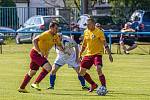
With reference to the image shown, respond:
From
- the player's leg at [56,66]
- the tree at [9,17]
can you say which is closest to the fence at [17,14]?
the tree at [9,17]

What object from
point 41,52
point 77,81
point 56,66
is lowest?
point 77,81

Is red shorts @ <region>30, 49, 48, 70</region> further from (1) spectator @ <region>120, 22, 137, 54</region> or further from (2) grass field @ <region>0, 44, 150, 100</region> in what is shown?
(1) spectator @ <region>120, 22, 137, 54</region>

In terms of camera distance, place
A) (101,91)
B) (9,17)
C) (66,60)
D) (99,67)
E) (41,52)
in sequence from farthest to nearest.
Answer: (9,17)
(66,60)
(41,52)
(99,67)
(101,91)

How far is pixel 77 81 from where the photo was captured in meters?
17.0

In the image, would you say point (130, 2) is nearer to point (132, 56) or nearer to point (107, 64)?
point (132, 56)

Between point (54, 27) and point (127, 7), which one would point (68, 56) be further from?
point (127, 7)

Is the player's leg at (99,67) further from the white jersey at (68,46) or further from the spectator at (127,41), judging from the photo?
the spectator at (127,41)

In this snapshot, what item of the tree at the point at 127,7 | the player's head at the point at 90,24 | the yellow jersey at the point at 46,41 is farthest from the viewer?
the tree at the point at 127,7

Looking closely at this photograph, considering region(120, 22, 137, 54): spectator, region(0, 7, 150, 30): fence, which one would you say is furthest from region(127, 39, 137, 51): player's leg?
region(0, 7, 150, 30): fence

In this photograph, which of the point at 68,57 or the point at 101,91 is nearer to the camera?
the point at 101,91

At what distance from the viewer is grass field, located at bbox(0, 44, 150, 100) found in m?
13.6

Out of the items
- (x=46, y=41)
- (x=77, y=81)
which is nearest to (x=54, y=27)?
(x=46, y=41)

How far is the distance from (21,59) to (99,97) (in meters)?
12.4

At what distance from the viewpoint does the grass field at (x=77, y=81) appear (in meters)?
13.6
